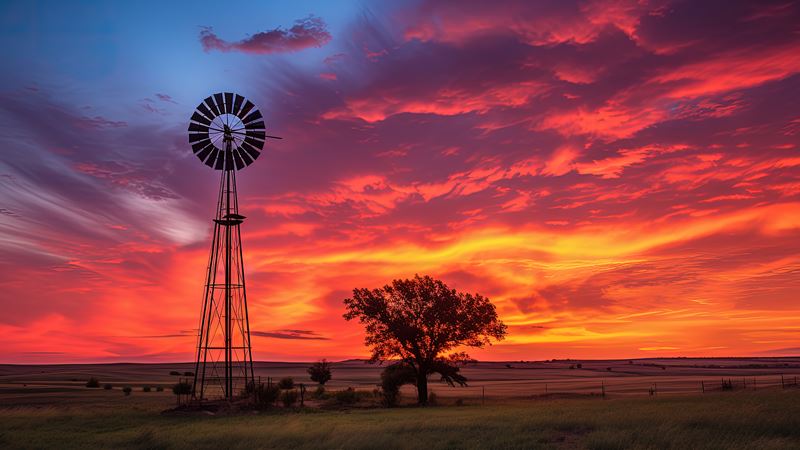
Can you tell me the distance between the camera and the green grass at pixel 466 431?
27.6 meters

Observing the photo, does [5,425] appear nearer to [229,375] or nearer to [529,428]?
[229,375]

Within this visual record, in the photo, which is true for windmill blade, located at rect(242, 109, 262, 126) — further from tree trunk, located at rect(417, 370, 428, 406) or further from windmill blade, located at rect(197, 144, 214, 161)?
tree trunk, located at rect(417, 370, 428, 406)

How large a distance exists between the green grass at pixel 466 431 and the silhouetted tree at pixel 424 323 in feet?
66.2

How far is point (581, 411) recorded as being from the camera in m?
41.0

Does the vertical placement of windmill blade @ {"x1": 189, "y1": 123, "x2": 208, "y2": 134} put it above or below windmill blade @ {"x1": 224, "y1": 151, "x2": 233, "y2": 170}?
above

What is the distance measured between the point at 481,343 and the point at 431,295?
23.1 feet

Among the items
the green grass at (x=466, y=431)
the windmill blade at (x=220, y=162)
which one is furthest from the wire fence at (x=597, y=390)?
the windmill blade at (x=220, y=162)

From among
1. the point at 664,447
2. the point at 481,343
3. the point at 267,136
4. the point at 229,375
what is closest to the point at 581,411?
the point at 664,447

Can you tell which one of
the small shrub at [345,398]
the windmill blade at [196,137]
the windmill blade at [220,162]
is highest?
the windmill blade at [196,137]

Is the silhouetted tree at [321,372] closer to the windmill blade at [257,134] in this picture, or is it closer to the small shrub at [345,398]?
the small shrub at [345,398]

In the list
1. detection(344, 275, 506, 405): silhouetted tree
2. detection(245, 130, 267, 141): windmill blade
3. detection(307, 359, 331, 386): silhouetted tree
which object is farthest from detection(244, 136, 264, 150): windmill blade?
detection(307, 359, 331, 386): silhouetted tree

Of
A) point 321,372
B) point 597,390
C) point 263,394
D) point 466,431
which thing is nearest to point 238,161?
point 263,394

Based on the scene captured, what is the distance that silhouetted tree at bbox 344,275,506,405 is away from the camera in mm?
62750

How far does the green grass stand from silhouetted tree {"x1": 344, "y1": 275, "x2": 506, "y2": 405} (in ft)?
66.2
